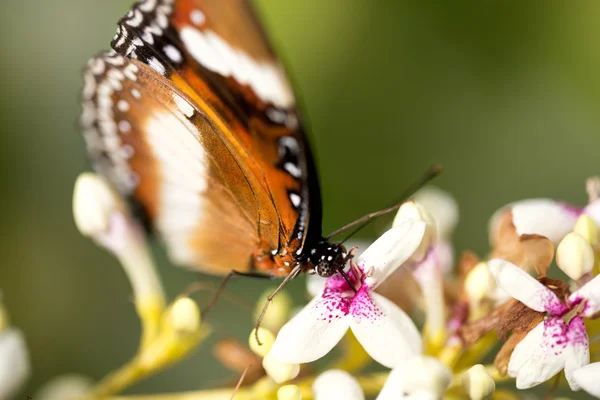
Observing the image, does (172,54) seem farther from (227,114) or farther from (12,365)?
(12,365)

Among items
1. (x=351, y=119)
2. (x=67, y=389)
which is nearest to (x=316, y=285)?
(x=67, y=389)

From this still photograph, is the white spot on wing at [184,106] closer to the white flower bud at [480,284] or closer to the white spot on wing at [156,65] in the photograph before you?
the white spot on wing at [156,65]

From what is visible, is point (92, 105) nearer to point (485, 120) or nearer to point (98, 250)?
point (98, 250)

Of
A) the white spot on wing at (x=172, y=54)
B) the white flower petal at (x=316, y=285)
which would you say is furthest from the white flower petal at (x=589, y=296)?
the white spot on wing at (x=172, y=54)

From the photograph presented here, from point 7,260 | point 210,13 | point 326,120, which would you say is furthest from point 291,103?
point 7,260

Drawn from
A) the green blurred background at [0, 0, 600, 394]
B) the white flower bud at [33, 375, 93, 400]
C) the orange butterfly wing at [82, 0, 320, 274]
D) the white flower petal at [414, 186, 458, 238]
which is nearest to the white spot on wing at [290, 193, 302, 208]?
the orange butterfly wing at [82, 0, 320, 274]

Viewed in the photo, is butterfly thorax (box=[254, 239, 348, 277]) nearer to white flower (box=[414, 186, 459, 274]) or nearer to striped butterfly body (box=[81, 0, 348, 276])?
striped butterfly body (box=[81, 0, 348, 276])
